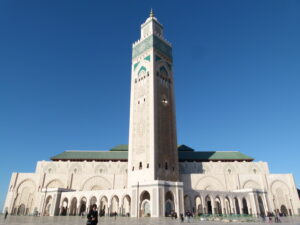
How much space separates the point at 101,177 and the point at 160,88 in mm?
18593

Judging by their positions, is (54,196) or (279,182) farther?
(279,182)

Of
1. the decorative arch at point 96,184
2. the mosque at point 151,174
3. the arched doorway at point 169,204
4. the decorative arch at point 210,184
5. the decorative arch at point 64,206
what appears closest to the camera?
the arched doorway at point 169,204

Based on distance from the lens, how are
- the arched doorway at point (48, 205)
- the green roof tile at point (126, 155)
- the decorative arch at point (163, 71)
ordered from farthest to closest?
the green roof tile at point (126, 155) → the decorative arch at point (163, 71) → the arched doorway at point (48, 205)

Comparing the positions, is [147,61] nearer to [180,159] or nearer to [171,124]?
[171,124]

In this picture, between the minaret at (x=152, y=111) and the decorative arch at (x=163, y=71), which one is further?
the decorative arch at (x=163, y=71)

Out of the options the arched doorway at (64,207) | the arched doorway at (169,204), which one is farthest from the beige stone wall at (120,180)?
the arched doorway at (169,204)

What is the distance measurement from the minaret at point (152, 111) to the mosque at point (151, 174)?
5.6 inches

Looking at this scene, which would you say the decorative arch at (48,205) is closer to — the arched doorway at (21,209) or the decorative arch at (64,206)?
the decorative arch at (64,206)

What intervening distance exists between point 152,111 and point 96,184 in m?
16.8

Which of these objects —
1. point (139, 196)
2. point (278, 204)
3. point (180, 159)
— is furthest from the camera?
point (180, 159)

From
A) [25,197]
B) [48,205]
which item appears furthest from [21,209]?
[48,205]

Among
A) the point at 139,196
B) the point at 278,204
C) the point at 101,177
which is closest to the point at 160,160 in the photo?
the point at 139,196

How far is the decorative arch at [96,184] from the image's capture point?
38.8 meters

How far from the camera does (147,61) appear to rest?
38.0 m
